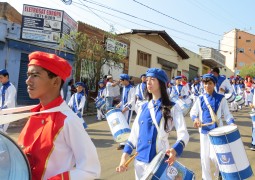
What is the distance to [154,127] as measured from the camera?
3.72m

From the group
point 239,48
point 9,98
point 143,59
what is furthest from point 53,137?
point 239,48

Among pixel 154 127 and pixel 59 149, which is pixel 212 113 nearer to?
pixel 154 127

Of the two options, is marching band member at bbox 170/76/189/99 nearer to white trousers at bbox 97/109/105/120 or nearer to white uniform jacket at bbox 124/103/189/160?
white trousers at bbox 97/109/105/120

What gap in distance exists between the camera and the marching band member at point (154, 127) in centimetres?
363

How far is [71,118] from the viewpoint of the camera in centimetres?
209

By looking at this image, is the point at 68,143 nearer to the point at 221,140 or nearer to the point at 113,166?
the point at 221,140

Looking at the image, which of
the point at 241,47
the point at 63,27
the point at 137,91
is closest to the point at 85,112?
the point at 63,27

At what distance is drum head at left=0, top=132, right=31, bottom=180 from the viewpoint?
5.94 feet

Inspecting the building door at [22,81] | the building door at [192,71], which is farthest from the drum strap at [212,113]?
the building door at [192,71]

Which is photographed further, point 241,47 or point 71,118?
point 241,47

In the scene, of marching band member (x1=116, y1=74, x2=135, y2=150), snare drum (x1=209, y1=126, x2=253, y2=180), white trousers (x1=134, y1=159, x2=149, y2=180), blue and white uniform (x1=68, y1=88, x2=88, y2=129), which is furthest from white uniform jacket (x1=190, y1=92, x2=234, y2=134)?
blue and white uniform (x1=68, y1=88, x2=88, y2=129)

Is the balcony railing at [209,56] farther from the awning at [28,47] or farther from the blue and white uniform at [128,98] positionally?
the blue and white uniform at [128,98]

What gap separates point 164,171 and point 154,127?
2.35ft

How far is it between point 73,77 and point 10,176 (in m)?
16.9
